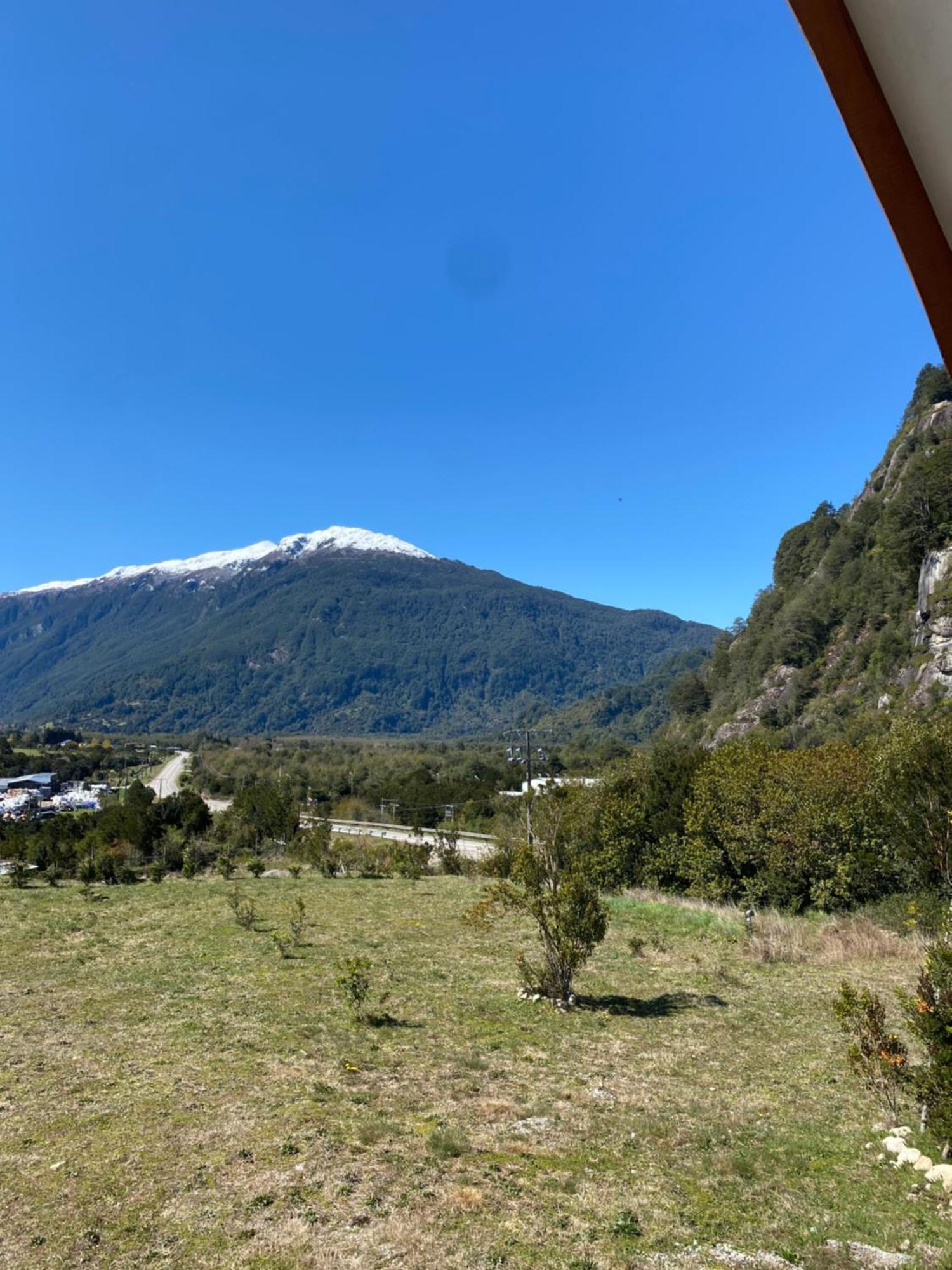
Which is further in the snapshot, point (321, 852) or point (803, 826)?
point (321, 852)

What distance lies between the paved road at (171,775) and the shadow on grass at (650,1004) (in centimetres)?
7404

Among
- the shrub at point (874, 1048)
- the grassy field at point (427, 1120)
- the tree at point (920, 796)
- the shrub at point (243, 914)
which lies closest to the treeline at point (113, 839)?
the shrub at point (243, 914)

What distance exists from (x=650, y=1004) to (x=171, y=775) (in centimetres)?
11283

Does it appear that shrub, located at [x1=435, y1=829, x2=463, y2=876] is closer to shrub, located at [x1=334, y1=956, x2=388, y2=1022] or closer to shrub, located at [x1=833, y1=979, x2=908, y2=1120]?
shrub, located at [x1=334, y1=956, x2=388, y2=1022]

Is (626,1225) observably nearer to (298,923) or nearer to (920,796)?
(298,923)

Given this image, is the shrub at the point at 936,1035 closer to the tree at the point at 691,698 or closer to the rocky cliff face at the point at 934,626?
the rocky cliff face at the point at 934,626

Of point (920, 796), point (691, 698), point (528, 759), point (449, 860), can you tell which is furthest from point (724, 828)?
point (691, 698)

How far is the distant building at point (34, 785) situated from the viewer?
94062 millimetres

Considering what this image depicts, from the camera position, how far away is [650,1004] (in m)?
12.2

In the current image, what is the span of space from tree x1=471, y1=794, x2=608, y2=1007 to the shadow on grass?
0.50 meters

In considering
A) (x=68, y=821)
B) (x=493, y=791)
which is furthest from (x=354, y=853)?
(x=493, y=791)

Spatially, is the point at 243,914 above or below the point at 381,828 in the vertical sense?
above

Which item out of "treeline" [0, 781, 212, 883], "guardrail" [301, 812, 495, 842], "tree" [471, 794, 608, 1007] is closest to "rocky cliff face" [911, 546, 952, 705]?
"guardrail" [301, 812, 495, 842]

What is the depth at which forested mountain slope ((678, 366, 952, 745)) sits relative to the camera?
53.2 m
